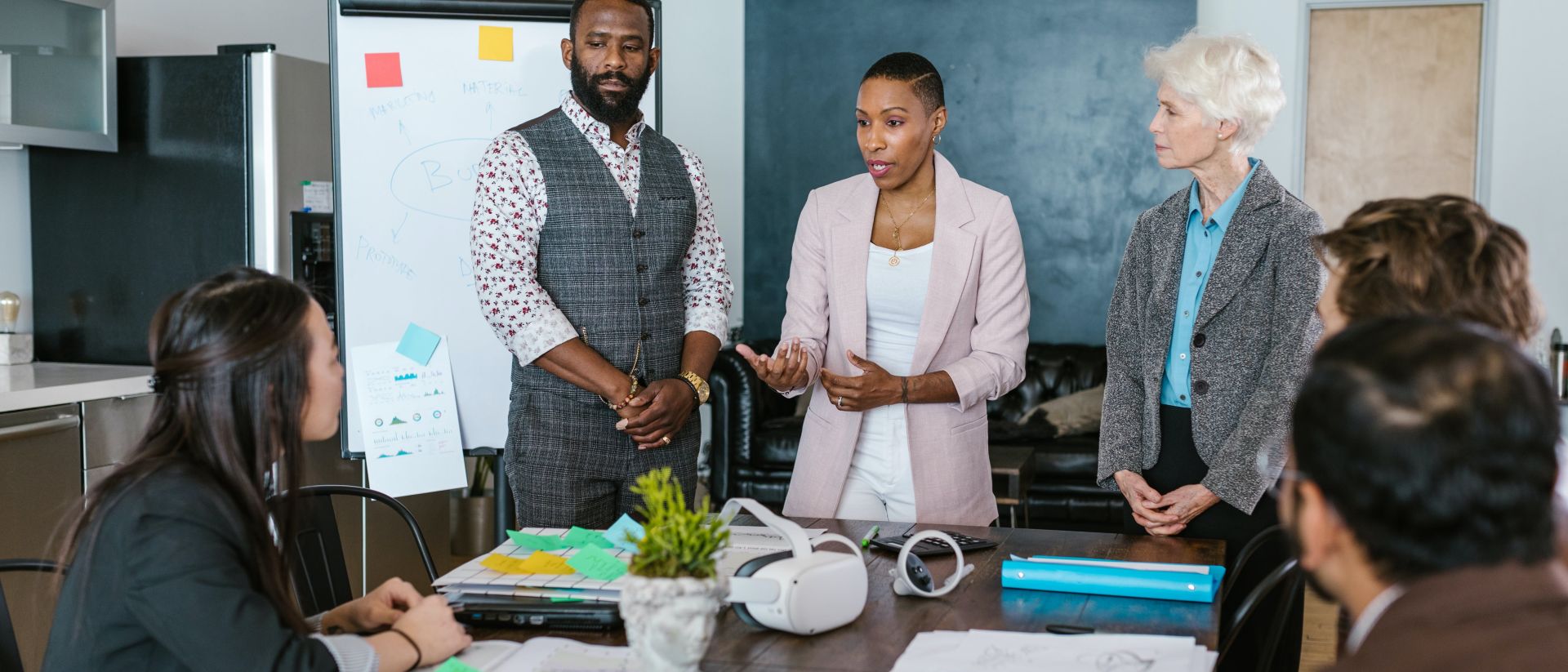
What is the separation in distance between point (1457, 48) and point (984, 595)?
453cm

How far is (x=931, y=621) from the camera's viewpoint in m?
1.57

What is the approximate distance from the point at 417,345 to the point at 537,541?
4.80 ft

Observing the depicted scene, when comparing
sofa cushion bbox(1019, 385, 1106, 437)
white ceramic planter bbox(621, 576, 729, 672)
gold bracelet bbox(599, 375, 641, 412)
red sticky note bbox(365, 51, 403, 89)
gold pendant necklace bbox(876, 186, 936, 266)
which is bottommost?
sofa cushion bbox(1019, 385, 1106, 437)

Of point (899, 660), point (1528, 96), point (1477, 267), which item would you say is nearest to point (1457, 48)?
point (1528, 96)

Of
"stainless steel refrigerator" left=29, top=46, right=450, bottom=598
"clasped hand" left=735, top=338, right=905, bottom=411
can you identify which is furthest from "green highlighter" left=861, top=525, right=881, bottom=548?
"stainless steel refrigerator" left=29, top=46, right=450, bottom=598

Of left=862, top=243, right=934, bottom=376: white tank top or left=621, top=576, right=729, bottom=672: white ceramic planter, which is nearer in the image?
left=621, top=576, right=729, bottom=672: white ceramic planter

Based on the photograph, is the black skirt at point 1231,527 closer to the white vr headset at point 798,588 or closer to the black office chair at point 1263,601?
the black office chair at point 1263,601

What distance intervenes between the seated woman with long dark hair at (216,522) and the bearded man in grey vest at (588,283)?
92 centimetres

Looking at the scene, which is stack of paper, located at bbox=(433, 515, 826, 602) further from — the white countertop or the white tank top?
the white countertop

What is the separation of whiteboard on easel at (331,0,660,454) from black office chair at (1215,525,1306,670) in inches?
68.9

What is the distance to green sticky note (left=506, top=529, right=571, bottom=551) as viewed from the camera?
1.82m

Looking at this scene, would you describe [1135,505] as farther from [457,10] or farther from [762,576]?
[457,10]

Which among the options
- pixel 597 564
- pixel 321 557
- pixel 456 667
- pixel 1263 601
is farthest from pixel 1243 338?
pixel 321 557

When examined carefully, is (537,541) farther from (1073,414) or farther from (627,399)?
(1073,414)
